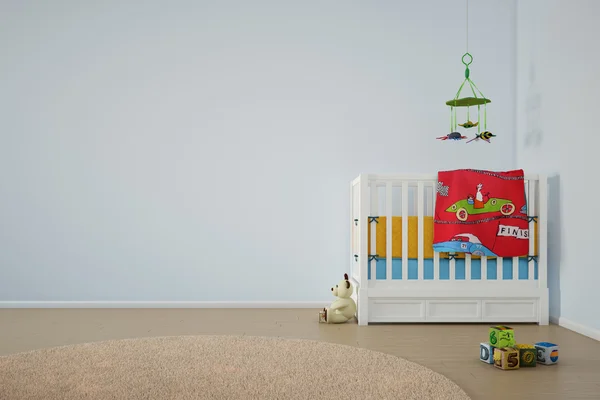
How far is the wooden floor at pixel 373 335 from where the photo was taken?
6.91 ft

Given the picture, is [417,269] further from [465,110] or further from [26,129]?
[26,129]

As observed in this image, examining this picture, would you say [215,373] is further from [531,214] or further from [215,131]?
[215,131]

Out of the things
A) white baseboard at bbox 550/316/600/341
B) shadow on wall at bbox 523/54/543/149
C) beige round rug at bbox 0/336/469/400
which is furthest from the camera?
shadow on wall at bbox 523/54/543/149

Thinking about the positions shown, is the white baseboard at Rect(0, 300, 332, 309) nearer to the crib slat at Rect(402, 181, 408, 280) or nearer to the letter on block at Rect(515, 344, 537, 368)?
the crib slat at Rect(402, 181, 408, 280)

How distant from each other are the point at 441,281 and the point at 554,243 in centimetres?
75

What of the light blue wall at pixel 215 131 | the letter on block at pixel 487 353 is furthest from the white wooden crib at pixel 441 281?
the letter on block at pixel 487 353

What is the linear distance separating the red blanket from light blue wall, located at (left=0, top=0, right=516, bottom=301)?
0.76 m

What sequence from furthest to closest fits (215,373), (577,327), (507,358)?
1. (577,327)
2. (507,358)
3. (215,373)

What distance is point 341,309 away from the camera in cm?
345

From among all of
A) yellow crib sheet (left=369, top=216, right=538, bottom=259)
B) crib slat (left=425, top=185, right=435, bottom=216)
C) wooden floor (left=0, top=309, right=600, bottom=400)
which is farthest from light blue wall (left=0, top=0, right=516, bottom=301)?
yellow crib sheet (left=369, top=216, right=538, bottom=259)

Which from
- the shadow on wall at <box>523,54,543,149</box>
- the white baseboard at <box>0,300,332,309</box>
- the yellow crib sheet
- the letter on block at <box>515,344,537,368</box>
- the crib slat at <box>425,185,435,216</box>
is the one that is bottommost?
the white baseboard at <box>0,300,332,309</box>

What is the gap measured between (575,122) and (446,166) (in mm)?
1028

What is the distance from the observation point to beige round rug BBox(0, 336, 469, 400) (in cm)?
190

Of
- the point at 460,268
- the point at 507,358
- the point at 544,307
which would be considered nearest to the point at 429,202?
Result: the point at 460,268
